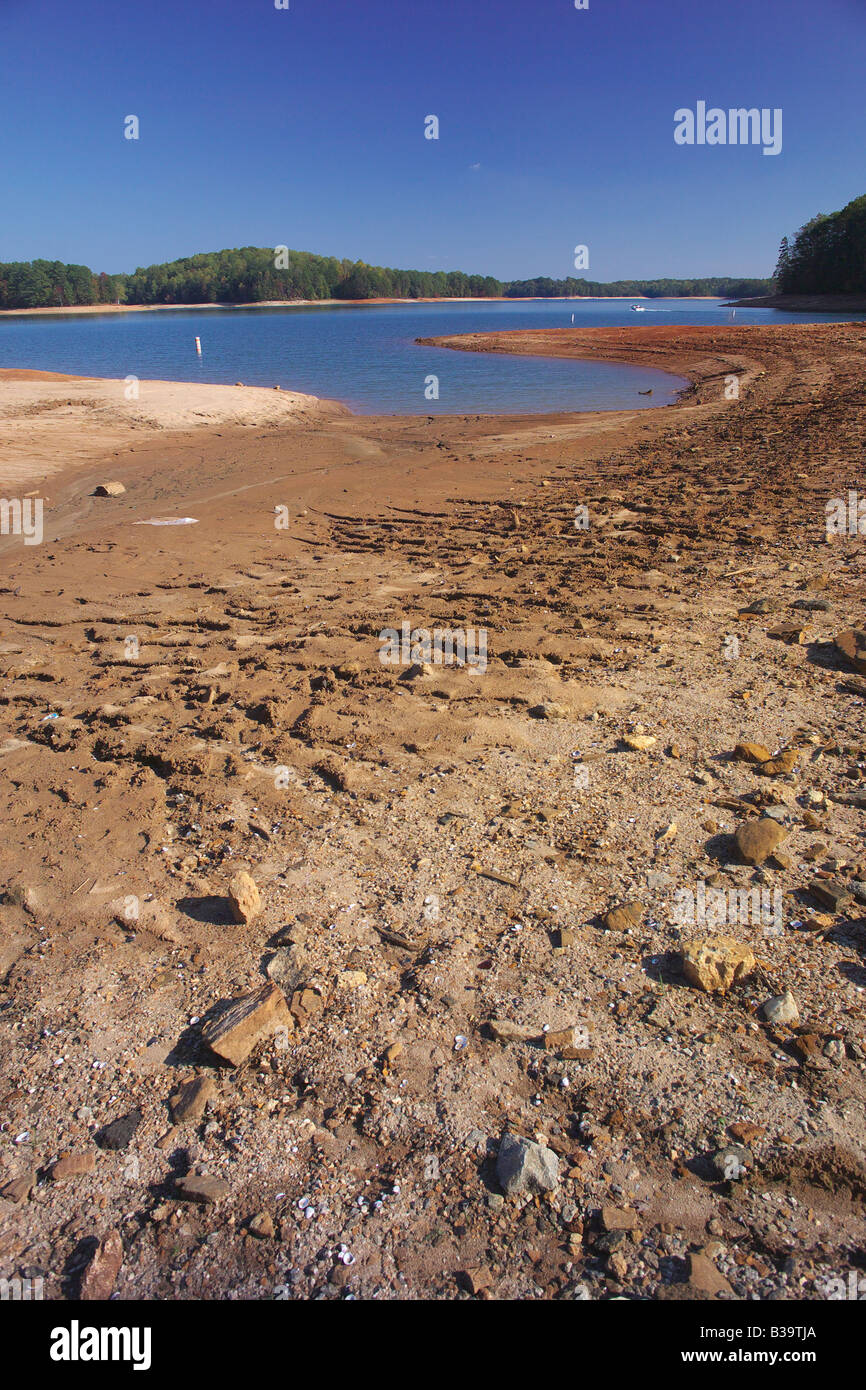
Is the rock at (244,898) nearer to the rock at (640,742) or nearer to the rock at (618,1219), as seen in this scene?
the rock at (618,1219)

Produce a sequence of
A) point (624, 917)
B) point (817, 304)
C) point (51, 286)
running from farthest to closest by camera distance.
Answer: point (51, 286) → point (817, 304) → point (624, 917)

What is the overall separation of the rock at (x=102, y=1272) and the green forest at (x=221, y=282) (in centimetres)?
12670

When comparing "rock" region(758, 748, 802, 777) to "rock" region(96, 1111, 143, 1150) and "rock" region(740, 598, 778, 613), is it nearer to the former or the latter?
"rock" region(740, 598, 778, 613)

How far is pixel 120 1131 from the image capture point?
85.0 inches

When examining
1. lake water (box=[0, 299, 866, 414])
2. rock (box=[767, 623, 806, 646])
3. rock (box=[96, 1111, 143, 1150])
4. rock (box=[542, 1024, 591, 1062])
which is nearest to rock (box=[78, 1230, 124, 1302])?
rock (box=[96, 1111, 143, 1150])

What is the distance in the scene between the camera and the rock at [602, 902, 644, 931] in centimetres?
280

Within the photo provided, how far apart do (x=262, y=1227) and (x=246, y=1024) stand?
61 cm

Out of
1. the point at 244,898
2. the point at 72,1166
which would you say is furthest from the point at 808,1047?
the point at 72,1166

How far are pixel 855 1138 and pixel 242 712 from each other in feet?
11.5

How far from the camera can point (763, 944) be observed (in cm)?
271

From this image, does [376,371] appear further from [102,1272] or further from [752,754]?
[102,1272]

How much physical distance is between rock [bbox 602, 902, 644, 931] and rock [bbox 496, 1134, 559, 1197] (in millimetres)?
922

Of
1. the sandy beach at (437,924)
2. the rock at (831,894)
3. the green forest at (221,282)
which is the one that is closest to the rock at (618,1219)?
the sandy beach at (437,924)
